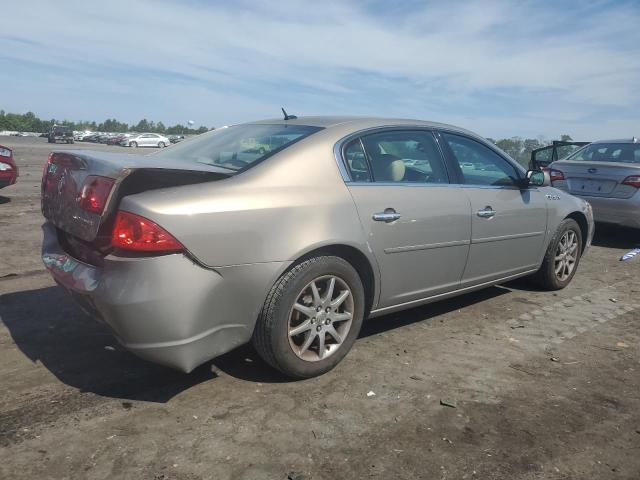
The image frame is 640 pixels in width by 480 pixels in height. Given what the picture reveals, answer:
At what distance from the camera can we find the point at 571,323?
4531 mm

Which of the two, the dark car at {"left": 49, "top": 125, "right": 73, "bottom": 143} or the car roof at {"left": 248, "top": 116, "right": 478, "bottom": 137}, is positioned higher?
the car roof at {"left": 248, "top": 116, "right": 478, "bottom": 137}

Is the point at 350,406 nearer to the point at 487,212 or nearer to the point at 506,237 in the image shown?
the point at 487,212

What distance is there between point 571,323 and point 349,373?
2.19 m

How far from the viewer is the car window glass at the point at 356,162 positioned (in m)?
3.53

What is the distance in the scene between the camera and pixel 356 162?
3586 millimetres

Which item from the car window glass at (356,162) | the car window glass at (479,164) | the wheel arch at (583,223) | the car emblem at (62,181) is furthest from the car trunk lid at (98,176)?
the wheel arch at (583,223)

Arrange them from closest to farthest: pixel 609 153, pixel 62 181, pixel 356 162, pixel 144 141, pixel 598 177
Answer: pixel 62 181, pixel 356 162, pixel 598 177, pixel 609 153, pixel 144 141

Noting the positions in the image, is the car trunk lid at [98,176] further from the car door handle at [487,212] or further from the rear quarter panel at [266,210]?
the car door handle at [487,212]

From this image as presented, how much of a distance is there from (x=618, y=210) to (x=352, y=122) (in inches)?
207

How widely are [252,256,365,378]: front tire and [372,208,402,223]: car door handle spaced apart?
37 cm

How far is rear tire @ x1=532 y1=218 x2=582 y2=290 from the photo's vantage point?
5203 millimetres

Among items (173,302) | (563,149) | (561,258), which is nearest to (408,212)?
(173,302)

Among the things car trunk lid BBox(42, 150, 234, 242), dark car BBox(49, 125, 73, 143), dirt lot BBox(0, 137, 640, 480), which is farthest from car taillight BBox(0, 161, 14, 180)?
dark car BBox(49, 125, 73, 143)

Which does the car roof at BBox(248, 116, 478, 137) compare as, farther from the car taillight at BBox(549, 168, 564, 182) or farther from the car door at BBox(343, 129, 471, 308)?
the car taillight at BBox(549, 168, 564, 182)
